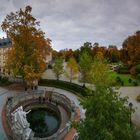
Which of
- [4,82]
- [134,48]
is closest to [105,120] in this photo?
[4,82]

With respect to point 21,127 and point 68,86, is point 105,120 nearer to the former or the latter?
point 21,127

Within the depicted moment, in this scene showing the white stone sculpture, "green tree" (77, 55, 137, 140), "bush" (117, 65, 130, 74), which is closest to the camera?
"green tree" (77, 55, 137, 140)

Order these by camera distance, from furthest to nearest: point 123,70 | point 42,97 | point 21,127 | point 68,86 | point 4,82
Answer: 1. point 123,70
2. point 4,82
3. point 68,86
4. point 42,97
5. point 21,127

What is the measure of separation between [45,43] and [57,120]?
17800 mm

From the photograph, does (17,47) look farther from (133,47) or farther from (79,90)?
(133,47)

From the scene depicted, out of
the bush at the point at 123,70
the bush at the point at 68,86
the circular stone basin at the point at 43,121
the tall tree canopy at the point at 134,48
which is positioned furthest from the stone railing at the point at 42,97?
the bush at the point at 123,70

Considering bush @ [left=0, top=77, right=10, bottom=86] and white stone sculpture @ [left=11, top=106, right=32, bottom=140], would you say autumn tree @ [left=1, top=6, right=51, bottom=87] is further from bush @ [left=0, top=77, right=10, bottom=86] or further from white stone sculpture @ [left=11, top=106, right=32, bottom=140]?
white stone sculpture @ [left=11, top=106, right=32, bottom=140]

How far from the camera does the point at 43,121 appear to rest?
3506cm

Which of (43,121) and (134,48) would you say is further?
(134,48)

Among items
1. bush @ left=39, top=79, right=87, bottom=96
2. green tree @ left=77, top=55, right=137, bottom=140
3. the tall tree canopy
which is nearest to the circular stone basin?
bush @ left=39, top=79, right=87, bottom=96

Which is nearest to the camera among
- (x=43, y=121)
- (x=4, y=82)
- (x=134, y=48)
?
(x=43, y=121)

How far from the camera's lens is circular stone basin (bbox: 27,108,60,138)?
3162cm

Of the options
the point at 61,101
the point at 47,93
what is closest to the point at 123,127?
the point at 61,101

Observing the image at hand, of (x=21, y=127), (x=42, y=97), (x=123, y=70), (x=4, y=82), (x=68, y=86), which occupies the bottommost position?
(x=21, y=127)
